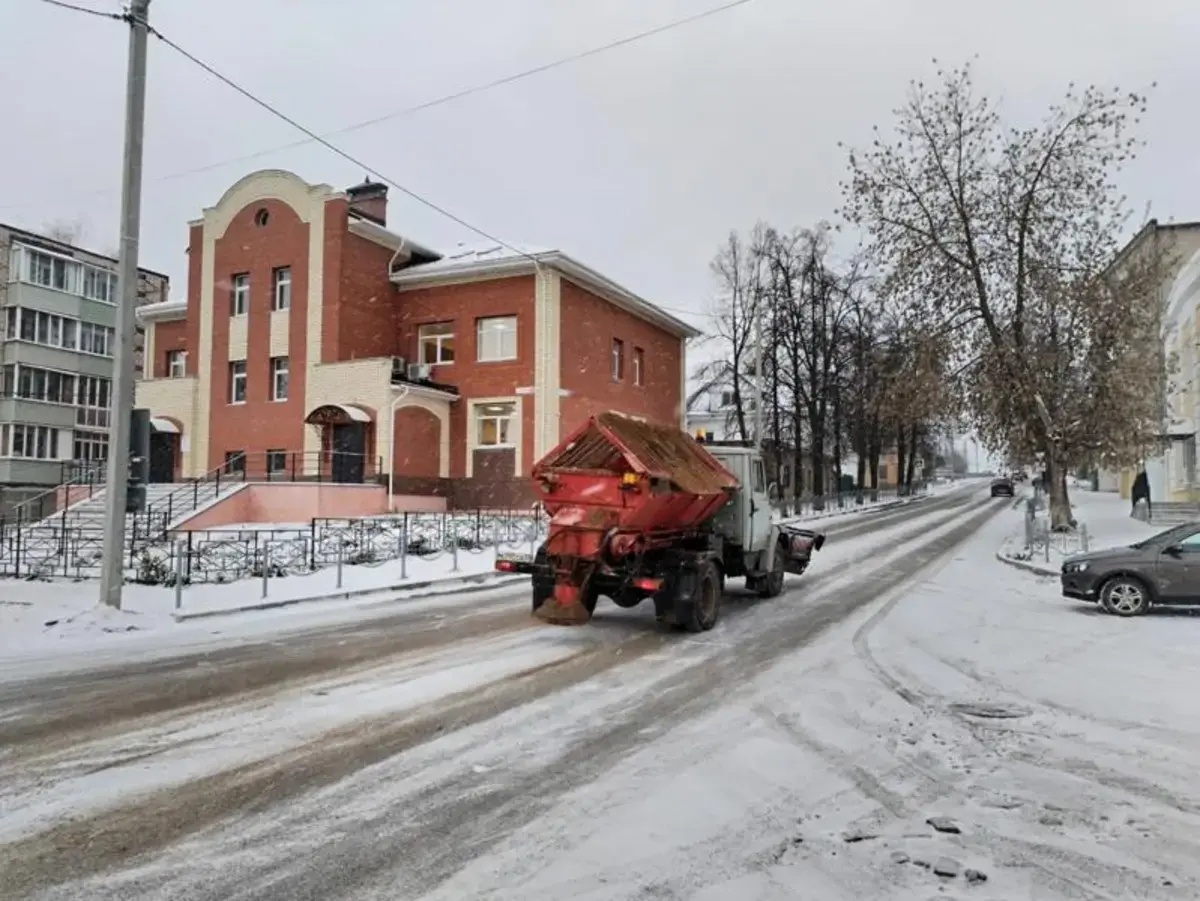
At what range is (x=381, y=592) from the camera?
15.8 metres

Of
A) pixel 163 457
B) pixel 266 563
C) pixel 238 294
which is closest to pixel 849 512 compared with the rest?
pixel 238 294

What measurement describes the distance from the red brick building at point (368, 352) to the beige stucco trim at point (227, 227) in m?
0.06

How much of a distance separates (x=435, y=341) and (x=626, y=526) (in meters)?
25.8

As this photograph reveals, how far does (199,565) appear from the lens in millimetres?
15453

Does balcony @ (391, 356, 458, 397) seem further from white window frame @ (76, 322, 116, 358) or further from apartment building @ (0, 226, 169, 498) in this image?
white window frame @ (76, 322, 116, 358)

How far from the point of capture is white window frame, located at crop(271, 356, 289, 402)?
1341 inches

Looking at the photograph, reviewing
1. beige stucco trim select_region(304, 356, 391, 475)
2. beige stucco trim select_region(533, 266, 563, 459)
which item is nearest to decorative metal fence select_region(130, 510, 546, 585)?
beige stucco trim select_region(533, 266, 563, 459)

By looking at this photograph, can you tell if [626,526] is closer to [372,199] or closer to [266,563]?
[266,563]

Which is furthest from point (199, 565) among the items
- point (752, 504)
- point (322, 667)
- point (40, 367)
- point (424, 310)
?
point (40, 367)

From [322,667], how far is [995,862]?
6706 mm

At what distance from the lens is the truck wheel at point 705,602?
11039 mm

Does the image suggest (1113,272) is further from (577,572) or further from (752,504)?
(577,572)

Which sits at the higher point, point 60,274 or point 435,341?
point 60,274

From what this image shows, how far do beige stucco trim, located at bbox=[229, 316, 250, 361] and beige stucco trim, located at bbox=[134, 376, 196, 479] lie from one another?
2061 mm
